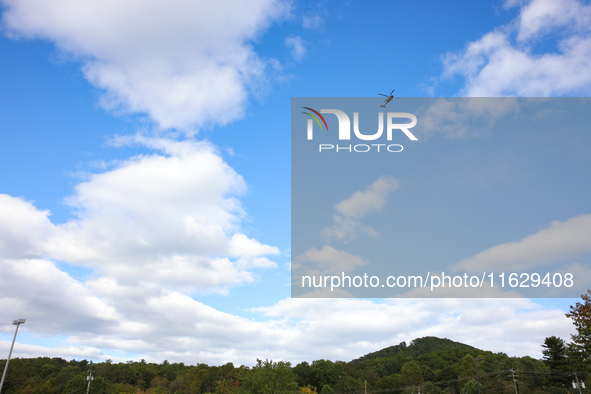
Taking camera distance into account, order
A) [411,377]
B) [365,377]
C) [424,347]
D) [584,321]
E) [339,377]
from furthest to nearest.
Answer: [424,347] < [365,377] < [339,377] < [411,377] < [584,321]

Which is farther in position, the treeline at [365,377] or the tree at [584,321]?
the treeline at [365,377]

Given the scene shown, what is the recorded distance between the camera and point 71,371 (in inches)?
3871

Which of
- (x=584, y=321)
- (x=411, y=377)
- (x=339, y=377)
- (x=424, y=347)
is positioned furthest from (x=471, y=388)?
(x=424, y=347)

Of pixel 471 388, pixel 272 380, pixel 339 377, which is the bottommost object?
pixel 471 388

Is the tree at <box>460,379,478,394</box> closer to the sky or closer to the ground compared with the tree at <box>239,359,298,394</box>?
closer to the ground

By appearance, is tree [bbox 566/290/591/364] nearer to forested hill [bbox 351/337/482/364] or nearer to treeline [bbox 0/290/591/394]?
treeline [bbox 0/290/591/394]

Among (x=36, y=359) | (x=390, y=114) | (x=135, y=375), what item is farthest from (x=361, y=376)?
(x=36, y=359)

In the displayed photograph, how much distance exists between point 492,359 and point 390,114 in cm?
9600

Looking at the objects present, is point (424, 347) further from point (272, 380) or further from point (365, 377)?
point (272, 380)

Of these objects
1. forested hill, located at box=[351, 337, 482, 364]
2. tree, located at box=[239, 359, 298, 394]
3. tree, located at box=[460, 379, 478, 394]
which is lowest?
tree, located at box=[460, 379, 478, 394]

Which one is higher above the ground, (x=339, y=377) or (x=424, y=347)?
(x=424, y=347)

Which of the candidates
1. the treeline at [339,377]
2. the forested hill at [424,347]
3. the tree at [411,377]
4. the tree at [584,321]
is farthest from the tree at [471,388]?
the forested hill at [424,347]

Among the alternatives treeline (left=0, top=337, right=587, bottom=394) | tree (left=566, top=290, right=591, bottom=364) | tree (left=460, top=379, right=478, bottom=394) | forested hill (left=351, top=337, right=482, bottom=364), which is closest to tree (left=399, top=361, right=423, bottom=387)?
treeline (left=0, top=337, right=587, bottom=394)

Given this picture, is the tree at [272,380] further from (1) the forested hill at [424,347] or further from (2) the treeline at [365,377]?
(1) the forested hill at [424,347]
